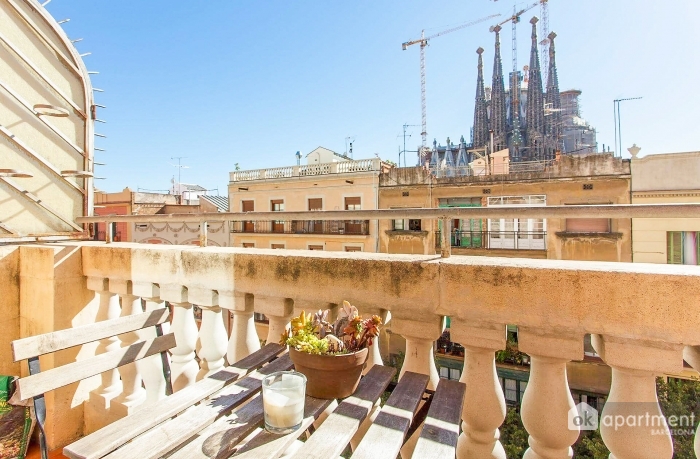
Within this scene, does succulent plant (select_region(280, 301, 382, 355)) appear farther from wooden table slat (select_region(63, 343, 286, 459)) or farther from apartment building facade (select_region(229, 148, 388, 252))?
apartment building facade (select_region(229, 148, 388, 252))

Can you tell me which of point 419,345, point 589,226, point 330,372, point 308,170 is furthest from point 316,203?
point 330,372

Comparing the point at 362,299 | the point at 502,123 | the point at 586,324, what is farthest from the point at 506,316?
the point at 502,123

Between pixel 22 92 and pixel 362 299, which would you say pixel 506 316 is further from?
pixel 22 92

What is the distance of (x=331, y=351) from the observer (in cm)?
131

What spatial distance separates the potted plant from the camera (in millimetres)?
1263

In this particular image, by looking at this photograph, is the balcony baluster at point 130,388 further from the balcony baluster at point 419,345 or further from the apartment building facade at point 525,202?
the apartment building facade at point 525,202

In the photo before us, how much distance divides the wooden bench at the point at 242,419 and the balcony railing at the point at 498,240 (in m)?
14.6

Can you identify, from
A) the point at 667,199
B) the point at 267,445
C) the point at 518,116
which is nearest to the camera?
the point at 267,445

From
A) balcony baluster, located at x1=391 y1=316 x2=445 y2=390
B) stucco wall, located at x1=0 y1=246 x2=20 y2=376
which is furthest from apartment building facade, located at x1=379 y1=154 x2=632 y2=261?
stucco wall, located at x1=0 y1=246 x2=20 y2=376

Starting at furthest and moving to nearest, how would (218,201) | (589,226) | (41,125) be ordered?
(218,201)
(589,226)
(41,125)

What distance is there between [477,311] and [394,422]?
0.58 metres

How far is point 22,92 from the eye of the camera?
281 centimetres

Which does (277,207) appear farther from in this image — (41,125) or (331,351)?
(331,351)

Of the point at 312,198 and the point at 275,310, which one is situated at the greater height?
the point at 312,198
